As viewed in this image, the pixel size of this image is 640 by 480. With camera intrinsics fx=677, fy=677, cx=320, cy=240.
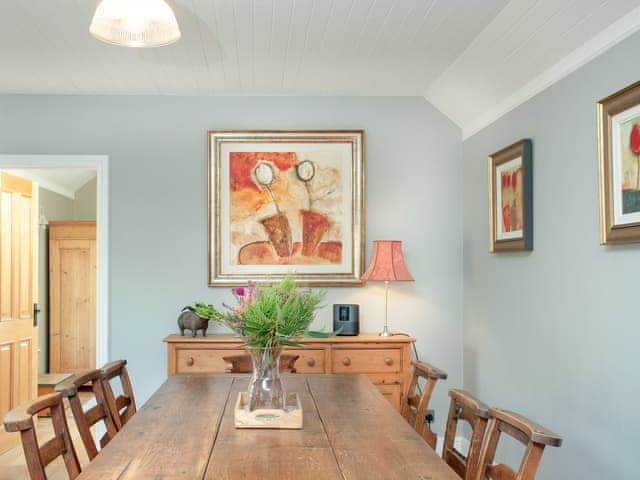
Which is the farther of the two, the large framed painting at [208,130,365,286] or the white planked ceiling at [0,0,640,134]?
the large framed painting at [208,130,365,286]

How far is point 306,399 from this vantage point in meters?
2.69

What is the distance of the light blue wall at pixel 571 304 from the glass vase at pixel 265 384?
4.28 feet

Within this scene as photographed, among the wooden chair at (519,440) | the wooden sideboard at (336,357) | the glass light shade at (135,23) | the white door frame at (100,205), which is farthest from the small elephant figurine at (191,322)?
the wooden chair at (519,440)

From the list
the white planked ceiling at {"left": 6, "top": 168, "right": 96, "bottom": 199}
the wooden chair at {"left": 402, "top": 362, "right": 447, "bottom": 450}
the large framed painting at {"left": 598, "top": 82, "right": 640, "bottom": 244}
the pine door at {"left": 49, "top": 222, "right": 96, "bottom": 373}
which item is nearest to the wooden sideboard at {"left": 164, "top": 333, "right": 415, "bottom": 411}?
the wooden chair at {"left": 402, "top": 362, "right": 447, "bottom": 450}

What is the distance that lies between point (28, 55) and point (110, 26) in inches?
67.0

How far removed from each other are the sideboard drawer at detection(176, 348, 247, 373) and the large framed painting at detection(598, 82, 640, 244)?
243cm

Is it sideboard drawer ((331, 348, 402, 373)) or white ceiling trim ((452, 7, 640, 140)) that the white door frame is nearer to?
sideboard drawer ((331, 348, 402, 373))

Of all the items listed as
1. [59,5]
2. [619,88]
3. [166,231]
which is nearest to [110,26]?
[59,5]

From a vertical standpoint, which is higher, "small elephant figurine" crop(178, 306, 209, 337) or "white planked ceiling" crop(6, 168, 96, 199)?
"white planked ceiling" crop(6, 168, 96, 199)

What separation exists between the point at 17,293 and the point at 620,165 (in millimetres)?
4089

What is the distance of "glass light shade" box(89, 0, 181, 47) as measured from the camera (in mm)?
2266

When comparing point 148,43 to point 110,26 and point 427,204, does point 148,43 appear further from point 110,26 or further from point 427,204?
point 427,204

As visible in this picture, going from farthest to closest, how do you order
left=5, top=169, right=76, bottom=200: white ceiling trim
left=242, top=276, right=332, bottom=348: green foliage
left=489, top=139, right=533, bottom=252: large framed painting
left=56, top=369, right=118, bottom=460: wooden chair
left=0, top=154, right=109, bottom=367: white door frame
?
left=5, top=169, right=76, bottom=200: white ceiling trim
left=0, top=154, right=109, bottom=367: white door frame
left=489, top=139, right=533, bottom=252: large framed painting
left=56, top=369, right=118, bottom=460: wooden chair
left=242, top=276, right=332, bottom=348: green foliage

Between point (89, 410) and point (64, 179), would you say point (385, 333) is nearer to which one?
point (89, 410)
